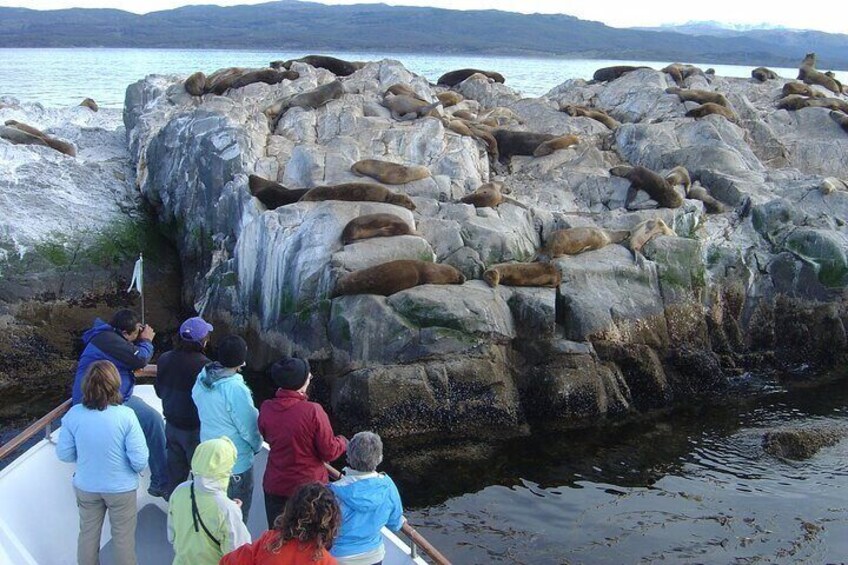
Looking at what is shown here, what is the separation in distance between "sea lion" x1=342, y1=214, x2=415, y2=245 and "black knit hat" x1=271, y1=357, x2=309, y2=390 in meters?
7.84

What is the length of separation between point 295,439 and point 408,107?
46.1ft

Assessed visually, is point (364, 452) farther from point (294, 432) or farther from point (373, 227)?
point (373, 227)

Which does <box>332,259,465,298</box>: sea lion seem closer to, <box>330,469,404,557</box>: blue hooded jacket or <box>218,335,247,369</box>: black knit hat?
<box>218,335,247,369</box>: black knit hat

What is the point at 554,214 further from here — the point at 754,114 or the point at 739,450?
the point at 754,114

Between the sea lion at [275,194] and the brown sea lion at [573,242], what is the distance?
430 cm

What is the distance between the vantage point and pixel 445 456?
11383 mm

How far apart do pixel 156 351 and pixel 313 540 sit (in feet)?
36.6

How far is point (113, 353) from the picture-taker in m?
6.35

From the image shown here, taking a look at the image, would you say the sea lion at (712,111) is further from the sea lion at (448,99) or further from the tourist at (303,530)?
the tourist at (303,530)

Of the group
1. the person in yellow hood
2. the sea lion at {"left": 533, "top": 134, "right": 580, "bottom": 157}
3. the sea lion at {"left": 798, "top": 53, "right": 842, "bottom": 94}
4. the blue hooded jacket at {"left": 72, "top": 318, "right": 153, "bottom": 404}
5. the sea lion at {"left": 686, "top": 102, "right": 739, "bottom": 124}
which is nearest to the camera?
the person in yellow hood

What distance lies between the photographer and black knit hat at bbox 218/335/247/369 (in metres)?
5.77

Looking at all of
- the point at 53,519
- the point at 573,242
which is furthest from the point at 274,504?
the point at 573,242

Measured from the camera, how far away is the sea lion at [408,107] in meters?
18.7

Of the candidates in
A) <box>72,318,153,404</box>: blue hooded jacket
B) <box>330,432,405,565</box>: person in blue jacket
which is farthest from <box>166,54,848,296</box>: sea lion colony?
<box>330,432,405,565</box>: person in blue jacket
